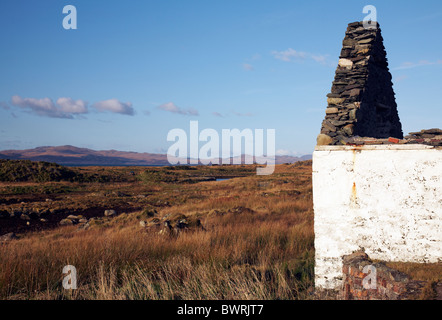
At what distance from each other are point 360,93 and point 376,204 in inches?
98.7

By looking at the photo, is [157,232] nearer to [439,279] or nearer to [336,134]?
[336,134]

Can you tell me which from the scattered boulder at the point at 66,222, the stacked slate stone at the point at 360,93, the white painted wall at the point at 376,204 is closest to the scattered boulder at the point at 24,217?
the scattered boulder at the point at 66,222

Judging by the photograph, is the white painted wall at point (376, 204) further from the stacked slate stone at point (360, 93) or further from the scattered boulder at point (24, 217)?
the scattered boulder at point (24, 217)

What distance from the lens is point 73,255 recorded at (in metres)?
5.80

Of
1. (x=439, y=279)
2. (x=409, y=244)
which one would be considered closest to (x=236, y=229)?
(x=409, y=244)

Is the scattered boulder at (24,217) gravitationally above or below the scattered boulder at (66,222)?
above

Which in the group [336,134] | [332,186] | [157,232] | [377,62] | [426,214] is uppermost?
[377,62]

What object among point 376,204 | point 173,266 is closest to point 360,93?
point 376,204

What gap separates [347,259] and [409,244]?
0.91 meters

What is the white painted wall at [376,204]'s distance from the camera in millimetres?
4637

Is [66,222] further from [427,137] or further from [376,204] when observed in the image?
[427,137]

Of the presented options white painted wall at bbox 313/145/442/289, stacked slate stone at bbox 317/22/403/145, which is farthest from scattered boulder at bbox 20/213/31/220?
stacked slate stone at bbox 317/22/403/145

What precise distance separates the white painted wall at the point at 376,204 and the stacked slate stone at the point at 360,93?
52 cm
